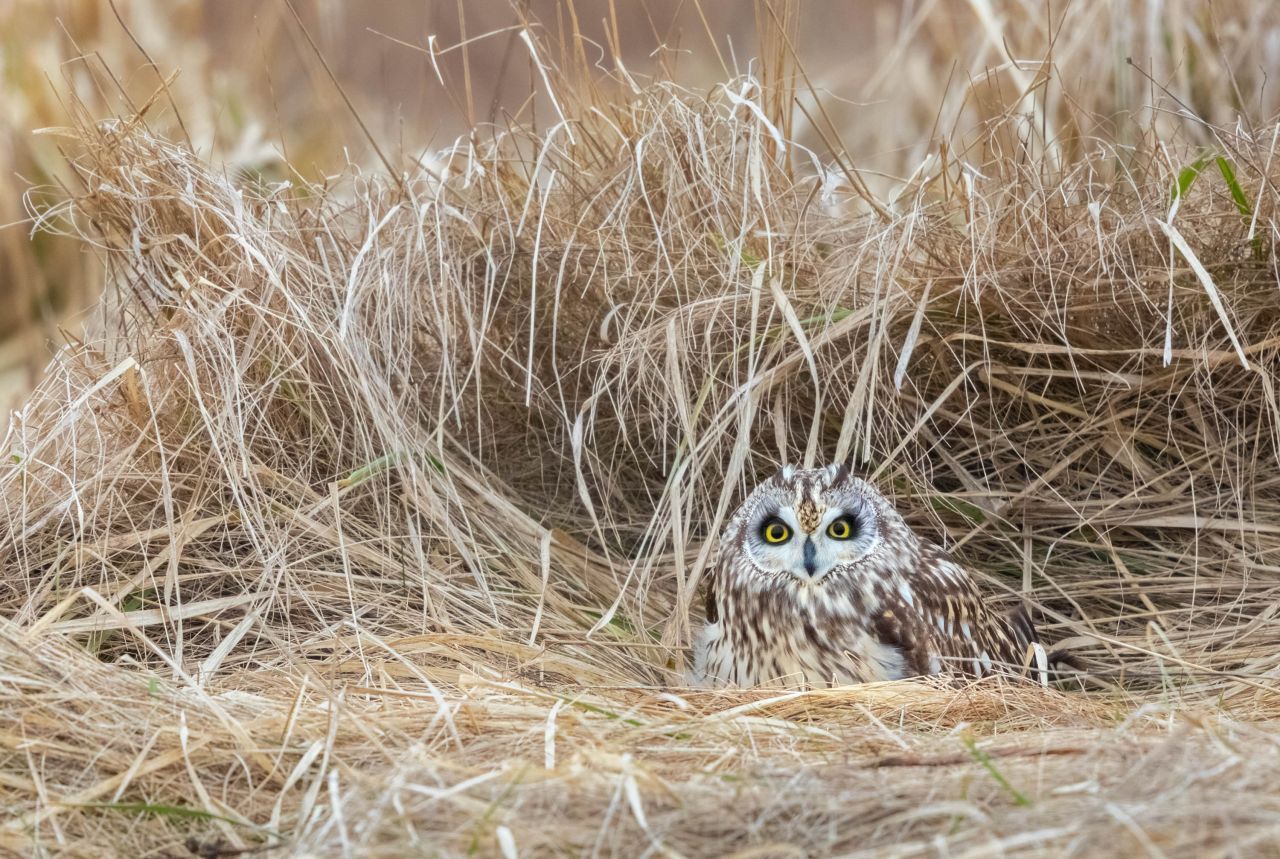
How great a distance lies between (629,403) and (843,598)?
28.3 inches

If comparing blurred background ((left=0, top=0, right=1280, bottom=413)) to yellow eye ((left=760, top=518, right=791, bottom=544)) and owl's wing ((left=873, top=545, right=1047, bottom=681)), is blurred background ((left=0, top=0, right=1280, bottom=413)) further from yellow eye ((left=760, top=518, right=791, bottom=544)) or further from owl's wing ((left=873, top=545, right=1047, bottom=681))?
owl's wing ((left=873, top=545, right=1047, bottom=681))

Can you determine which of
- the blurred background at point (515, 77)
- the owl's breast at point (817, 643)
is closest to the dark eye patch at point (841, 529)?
the owl's breast at point (817, 643)

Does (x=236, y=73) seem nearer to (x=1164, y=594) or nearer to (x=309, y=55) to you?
(x=309, y=55)

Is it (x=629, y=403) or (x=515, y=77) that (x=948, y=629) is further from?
(x=515, y=77)

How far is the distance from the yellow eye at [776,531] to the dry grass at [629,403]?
0.21 m

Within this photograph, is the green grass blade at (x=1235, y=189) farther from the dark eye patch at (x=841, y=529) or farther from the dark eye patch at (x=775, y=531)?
the dark eye patch at (x=775, y=531)

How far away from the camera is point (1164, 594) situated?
2.94m

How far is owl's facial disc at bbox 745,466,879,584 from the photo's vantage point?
2623 millimetres

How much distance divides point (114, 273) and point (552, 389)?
108 cm

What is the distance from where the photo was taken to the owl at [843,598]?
2619 mm

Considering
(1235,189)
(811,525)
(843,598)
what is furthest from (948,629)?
(1235,189)

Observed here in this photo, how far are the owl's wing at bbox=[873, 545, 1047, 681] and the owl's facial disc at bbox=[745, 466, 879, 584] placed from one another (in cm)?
13

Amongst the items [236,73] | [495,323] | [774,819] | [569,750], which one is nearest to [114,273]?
[495,323]

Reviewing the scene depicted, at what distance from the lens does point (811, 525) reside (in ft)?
8.59
